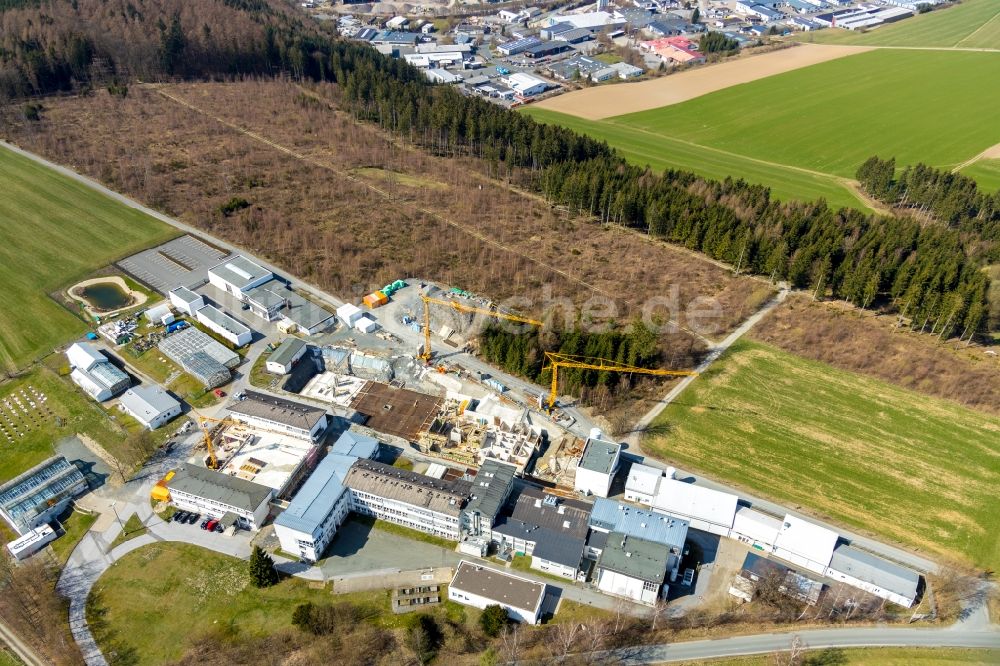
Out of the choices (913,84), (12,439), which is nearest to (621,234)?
(12,439)

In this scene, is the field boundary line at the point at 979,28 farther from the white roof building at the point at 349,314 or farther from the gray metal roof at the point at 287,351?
the gray metal roof at the point at 287,351

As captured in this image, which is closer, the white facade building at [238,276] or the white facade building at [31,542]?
the white facade building at [31,542]

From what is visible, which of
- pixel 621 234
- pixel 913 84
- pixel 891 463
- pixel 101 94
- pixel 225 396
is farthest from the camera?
pixel 913 84

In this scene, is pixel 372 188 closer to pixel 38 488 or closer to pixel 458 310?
pixel 458 310

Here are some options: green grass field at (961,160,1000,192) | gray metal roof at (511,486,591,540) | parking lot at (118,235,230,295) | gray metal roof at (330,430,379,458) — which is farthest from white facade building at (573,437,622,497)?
green grass field at (961,160,1000,192)

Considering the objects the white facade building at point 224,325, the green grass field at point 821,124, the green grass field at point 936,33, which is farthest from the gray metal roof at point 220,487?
the green grass field at point 936,33

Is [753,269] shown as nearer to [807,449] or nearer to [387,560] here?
[807,449]
